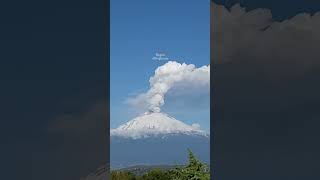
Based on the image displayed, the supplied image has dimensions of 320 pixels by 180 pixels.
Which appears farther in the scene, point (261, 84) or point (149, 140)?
point (149, 140)

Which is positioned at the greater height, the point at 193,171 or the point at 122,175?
the point at 193,171

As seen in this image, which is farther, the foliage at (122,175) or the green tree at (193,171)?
the foliage at (122,175)

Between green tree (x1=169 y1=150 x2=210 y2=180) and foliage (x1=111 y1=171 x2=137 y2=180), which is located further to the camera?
foliage (x1=111 y1=171 x2=137 y2=180)

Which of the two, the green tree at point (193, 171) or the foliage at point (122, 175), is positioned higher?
the green tree at point (193, 171)

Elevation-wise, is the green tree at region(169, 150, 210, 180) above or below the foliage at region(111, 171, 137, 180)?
above

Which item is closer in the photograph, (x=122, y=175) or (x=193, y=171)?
(x=193, y=171)

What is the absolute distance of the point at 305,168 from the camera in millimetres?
2996
